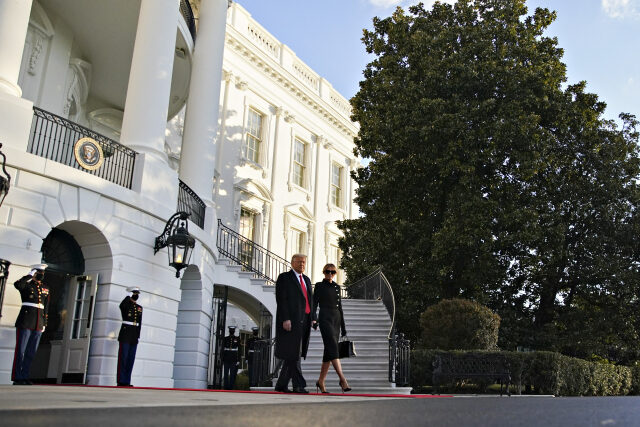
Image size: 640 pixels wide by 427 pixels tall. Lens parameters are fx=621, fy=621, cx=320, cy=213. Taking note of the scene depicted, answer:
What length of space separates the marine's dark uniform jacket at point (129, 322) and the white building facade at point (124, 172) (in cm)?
58

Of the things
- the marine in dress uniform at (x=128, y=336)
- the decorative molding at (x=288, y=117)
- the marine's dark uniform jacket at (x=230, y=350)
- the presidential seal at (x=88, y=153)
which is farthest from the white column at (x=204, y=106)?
the decorative molding at (x=288, y=117)

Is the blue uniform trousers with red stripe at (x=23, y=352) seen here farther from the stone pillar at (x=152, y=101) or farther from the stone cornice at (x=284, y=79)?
the stone cornice at (x=284, y=79)

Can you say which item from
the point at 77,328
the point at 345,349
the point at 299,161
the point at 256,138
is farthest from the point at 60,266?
the point at 299,161

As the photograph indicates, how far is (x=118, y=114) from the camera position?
21.3 meters

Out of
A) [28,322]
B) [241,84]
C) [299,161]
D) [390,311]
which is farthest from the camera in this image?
[299,161]

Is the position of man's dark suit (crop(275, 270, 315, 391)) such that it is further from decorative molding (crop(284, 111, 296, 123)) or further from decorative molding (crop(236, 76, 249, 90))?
decorative molding (crop(284, 111, 296, 123))

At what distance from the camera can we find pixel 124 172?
12.8m

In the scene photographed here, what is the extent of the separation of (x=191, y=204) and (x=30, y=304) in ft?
21.0

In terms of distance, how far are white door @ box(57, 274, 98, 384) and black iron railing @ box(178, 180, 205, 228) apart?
3.44 m

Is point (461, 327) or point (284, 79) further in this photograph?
point (284, 79)

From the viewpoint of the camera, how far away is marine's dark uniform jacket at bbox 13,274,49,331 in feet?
30.8

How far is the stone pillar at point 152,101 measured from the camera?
13148mm

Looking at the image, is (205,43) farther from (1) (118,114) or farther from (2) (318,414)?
(2) (318,414)

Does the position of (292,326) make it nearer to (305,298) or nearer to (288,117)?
(305,298)
